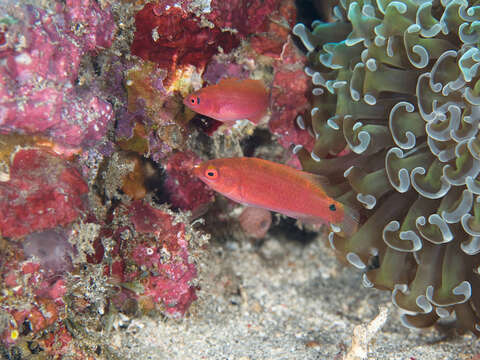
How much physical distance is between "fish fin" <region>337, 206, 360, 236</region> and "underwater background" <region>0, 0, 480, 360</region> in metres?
0.06

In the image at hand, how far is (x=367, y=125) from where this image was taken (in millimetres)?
2947

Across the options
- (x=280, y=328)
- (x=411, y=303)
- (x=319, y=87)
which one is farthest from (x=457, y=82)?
(x=280, y=328)

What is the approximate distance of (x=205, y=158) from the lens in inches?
147

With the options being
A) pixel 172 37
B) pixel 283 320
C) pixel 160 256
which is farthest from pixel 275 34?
pixel 283 320

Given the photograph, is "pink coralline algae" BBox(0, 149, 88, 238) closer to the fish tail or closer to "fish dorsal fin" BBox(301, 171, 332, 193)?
"fish dorsal fin" BBox(301, 171, 332, 193)

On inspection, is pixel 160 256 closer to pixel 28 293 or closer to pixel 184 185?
pixel 184 185

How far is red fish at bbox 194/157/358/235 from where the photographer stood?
2.82 m

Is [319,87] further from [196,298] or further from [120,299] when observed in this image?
[120,299]

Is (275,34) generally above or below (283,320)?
above

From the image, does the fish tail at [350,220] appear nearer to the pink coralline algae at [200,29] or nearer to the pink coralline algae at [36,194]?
the pink coralline algae at [200,29]

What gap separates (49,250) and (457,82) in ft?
9.62

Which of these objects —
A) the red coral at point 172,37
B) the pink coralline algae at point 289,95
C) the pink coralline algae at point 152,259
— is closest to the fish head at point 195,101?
the red coral at point 172,37

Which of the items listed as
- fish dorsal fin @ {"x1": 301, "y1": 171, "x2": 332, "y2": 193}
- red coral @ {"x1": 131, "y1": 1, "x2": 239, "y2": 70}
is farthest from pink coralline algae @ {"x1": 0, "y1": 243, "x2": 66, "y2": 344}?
fish dorsal fin @ {"x1": 301, "y1": 171, "x2": 332, "y2": 193}

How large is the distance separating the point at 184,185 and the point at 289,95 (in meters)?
1.28
